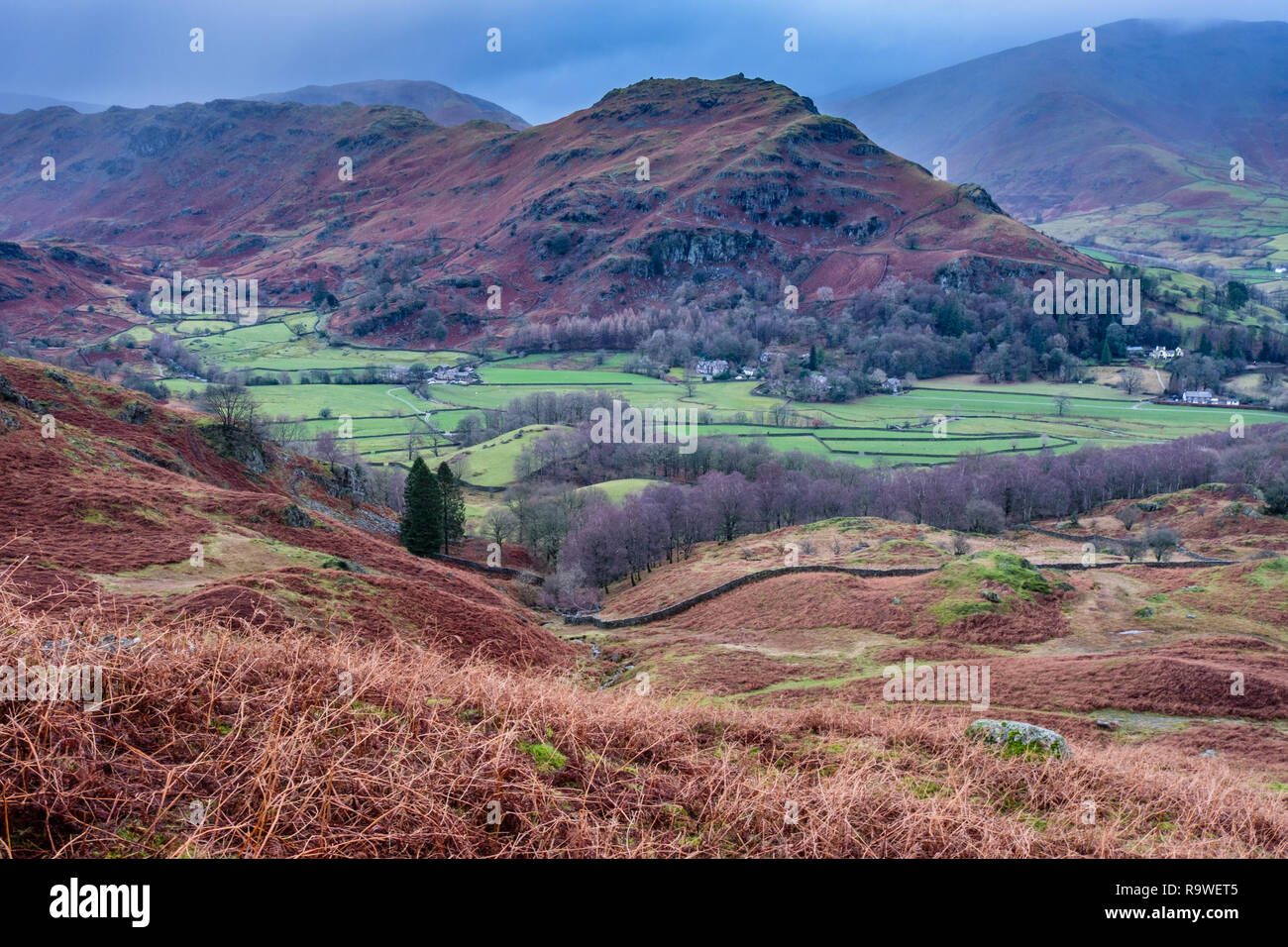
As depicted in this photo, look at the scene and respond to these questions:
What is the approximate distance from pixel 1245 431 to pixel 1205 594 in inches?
2530

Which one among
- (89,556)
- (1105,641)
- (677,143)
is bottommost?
(1105,641)

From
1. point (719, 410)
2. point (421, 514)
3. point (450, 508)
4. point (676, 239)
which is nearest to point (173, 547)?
point (421, 514)

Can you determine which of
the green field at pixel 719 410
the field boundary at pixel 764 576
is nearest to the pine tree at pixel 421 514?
the field boundary at pixel 764 576

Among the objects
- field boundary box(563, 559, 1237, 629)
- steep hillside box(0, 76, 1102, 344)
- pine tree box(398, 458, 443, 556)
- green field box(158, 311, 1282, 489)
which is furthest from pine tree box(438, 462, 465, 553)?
steep hillside box(0, 76, 1102, 344)

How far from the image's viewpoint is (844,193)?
6467 inches

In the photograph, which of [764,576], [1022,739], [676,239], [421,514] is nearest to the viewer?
[1022,739]

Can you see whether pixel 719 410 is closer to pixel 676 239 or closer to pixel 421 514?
pixel 421 514

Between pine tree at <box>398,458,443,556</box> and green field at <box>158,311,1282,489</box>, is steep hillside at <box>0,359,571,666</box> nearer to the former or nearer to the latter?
pine tree at <box>398,458,443,556</box>

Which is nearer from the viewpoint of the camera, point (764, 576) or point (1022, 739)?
point (1022, 739)

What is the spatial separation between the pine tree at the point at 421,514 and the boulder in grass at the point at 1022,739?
3780 centimetres

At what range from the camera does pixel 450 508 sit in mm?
50000

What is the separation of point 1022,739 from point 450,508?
1697 inches
